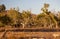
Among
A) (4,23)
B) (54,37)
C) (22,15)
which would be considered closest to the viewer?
(54,37)

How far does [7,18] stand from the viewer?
28.7 meters

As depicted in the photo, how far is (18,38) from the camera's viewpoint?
27.0ft

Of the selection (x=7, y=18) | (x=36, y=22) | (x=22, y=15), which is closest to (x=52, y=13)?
(x=36, y=22)

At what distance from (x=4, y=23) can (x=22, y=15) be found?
4730 mm

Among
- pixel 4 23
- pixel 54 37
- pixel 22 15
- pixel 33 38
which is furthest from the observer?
pixel 22 15

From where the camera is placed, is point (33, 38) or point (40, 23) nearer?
point (33, 38)

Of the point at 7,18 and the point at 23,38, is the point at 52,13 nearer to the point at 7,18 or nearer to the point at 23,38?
the point at 7,18

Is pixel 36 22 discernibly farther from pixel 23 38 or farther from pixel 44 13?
pixel 23 38

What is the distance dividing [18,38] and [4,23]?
19578mm

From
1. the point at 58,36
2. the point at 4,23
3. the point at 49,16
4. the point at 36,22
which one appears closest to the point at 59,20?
the point at 49,16

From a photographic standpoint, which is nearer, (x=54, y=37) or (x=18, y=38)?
(x=18, y=38)

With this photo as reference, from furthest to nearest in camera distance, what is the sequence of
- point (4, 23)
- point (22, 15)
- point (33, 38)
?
1. point (22, 15)
2. point (4, 23)
3. point (33, 38)

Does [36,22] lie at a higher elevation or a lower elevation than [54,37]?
lower

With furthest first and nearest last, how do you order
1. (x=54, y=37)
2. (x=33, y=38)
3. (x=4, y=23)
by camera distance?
1. (x=4, y=23)
2. (x=54, y=37)
3. (x=33, y=38)
